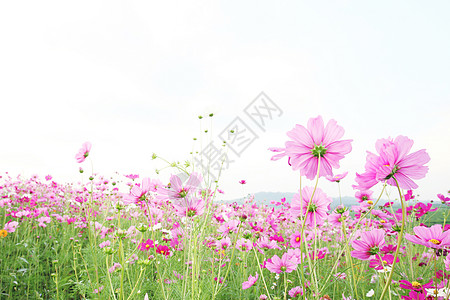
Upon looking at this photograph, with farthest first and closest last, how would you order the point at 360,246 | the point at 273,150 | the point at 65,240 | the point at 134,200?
the point at 65,240 → the point at 134,200 → the point at 360,246 → the point at 273,150

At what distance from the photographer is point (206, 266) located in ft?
7.39

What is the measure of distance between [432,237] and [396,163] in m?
0.37

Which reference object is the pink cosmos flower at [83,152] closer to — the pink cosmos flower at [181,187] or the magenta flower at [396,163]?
the pink cosmos flower at [181,187]

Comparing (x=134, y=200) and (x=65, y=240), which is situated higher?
(x=134, y=200)

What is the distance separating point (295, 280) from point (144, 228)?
5.13 feet

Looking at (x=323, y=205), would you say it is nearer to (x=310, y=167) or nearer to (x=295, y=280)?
(x=310, y=167)

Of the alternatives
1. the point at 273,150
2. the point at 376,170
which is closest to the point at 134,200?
the point at 273,150

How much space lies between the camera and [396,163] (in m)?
0.67

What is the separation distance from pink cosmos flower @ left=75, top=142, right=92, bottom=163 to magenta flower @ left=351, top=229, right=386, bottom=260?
1.35 meters

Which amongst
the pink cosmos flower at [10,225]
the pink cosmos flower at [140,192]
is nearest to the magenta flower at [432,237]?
the pink cosmos flower at [140,192]

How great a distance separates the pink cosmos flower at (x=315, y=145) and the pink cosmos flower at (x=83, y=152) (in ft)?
4.07

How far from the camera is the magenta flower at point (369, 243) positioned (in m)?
Answer: 0.89

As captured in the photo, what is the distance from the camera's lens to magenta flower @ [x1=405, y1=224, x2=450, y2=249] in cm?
81

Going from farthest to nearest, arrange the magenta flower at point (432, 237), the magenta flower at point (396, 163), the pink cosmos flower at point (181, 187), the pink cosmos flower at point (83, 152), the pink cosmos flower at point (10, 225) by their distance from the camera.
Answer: the pink cosmos flower at point (10, 225) → the pink cosmos flower at point (83, 152) → the pink cosmos flower at point (181, 187) → the magenta flower at point (432, 237) → the magenta flower at point (396, 163)
